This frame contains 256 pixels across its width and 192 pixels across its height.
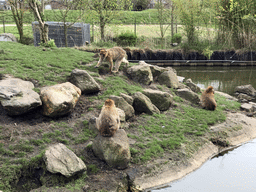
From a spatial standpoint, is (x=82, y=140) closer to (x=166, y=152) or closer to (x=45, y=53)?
(x=166, y=152)

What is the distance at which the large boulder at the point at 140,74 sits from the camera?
12.3m

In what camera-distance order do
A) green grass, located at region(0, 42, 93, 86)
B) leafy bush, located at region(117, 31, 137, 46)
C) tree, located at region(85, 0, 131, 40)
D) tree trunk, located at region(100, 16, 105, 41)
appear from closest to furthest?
green grass, located at region(0, 42, 93, 86), tree, located at region(85, 0, 131, 40), tree trunk, located at region(100, 16, 105, 41), leafy bush, located at region(117, 31, 137, 46)

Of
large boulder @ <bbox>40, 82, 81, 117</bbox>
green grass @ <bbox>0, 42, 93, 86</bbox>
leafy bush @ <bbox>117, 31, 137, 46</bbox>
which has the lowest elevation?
large boulder @ <bbox>40, 82, 81, 117</bbox>

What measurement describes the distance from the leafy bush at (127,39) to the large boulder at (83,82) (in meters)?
17.4

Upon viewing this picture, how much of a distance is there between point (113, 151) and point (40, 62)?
20.9ft

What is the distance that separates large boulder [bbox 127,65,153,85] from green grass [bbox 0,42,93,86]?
7.68 ft

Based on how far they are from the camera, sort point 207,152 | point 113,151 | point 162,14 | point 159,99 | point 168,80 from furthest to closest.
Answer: point 162,14
point 168,80
point 159,99
point 207,152
point 113,151

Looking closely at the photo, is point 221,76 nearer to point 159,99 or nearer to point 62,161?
point 159,99

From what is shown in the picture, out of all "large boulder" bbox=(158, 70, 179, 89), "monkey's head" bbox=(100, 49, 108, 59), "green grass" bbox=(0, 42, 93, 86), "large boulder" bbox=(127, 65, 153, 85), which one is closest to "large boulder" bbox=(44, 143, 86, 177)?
"green grass" bbox=(0, 42, 93, 86)

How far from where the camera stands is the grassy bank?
6344 mm

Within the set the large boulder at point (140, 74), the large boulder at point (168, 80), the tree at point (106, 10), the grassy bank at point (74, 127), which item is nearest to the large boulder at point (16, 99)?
the grassy bank at point (74, 127)

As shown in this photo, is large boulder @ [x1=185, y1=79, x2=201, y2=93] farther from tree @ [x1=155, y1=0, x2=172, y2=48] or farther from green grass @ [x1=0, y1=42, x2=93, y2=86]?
tree @ [x1=155, y1=0, x2=172, y2=48]

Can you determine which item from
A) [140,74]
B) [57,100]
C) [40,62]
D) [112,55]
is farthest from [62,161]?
[140,74]

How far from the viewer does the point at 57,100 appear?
803 centimetres
